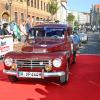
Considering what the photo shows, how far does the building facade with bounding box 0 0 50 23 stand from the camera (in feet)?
128

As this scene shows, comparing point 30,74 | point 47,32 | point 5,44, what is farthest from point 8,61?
point 5,44

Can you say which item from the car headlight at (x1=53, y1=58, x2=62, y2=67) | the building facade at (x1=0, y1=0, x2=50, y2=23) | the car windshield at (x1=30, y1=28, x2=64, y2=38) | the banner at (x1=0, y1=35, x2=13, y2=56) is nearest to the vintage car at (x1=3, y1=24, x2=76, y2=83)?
the car headlight at (x1=53, y1=58, x2=62, y2=67)

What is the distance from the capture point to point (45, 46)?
11.6 meters

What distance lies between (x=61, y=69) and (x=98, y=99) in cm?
199

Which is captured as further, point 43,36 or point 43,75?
point 43,36

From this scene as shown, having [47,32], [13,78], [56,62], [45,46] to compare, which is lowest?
[13,78]

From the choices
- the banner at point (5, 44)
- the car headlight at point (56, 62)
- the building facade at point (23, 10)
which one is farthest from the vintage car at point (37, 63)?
the building facade at point (23, 10)

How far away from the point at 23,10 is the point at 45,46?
37.5m

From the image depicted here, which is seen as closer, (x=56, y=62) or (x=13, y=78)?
(x=56, y=62)

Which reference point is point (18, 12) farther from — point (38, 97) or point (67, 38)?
point (38, 97)

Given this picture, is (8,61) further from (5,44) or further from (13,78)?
(5,44)

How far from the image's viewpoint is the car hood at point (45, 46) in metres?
11.5

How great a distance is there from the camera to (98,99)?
8914 millimetres

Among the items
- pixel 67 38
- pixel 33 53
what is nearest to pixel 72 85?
pixel 33 53
